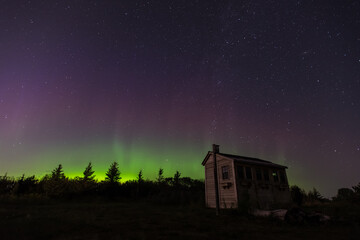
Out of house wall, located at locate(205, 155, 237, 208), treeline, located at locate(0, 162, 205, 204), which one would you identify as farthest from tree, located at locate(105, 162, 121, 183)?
house wall, located at locate(205, 155, 237, 208)

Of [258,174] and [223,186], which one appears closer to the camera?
[223,186]

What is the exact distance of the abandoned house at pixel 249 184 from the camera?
18.2 meters

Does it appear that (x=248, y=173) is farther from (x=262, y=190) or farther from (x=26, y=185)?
(x=26, y=185)

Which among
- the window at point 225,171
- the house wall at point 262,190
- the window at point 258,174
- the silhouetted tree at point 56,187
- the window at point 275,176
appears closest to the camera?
the house wall at point 262,190

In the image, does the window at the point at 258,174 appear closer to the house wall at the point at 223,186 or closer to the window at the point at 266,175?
the window at the point at 266,175

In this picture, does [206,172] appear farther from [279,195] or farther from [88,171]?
[88,171]

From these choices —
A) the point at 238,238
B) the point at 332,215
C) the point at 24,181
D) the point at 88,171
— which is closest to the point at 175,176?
the point at 88,171

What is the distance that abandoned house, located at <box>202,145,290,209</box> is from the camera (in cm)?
1823

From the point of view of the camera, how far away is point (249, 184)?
18.6m

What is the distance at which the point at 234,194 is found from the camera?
18.0 meters

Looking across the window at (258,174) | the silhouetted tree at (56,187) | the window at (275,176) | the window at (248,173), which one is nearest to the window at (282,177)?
the window at (275,176)

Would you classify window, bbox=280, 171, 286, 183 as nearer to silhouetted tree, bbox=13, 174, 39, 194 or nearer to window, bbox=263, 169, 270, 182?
window, bbox=263, 169, 270, 182

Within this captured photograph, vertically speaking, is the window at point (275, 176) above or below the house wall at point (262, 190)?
above

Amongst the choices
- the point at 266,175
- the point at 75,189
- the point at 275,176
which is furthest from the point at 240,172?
the point at 75,189
